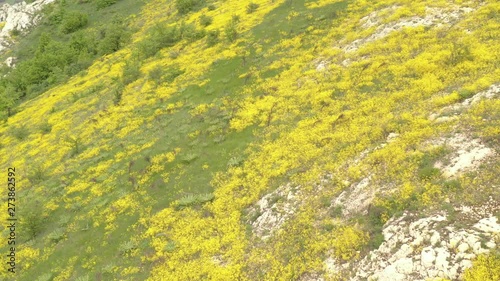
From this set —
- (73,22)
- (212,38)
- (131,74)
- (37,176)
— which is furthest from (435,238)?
(73,22)

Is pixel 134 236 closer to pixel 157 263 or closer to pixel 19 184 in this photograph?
pixel 157 263

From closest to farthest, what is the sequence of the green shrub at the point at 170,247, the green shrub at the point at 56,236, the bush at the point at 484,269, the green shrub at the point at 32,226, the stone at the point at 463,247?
the bush at the point at 484,269, the stone at the point at 463,247, the green shrub at the point at 170,247, the green shrub at the point at 56,236, the green shrub at the point at 32,226

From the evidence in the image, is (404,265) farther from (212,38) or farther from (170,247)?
(212,38)

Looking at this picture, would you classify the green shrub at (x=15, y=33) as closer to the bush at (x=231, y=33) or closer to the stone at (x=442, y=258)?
the bush at (x=231, y=33)

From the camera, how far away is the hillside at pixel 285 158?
52.3 ft

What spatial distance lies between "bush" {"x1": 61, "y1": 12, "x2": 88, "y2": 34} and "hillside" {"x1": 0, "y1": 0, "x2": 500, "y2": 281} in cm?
4539

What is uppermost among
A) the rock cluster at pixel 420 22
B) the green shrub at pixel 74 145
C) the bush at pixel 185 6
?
the bush at pixel 185 6

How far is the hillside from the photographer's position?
52.3ft

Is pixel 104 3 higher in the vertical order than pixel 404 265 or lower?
higher

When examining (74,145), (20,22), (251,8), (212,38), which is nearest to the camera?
(74,145)

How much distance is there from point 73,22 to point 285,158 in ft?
265

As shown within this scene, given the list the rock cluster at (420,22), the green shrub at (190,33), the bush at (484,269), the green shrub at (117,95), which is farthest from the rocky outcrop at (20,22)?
the bush at (484,269)

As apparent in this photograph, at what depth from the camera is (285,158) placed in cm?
2423

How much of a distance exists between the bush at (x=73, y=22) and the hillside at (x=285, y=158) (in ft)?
149
